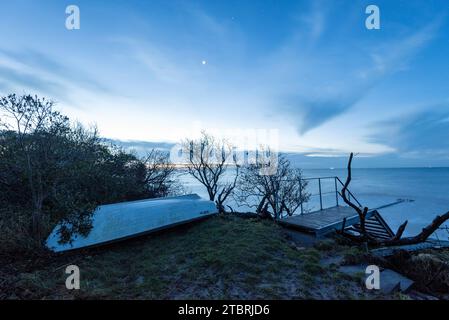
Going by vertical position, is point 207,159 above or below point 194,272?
above

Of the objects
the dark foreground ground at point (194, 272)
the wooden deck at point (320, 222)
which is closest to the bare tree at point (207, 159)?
the wooden deck at point (320, 222)

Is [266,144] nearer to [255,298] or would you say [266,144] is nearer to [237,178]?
[237,178]

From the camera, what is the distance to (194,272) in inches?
126

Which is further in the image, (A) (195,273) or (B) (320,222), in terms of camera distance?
(B) (320,222)

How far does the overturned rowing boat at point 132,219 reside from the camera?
169 inches

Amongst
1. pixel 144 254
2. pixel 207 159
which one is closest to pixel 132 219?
pixel 144 254

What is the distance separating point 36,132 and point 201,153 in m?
9.92

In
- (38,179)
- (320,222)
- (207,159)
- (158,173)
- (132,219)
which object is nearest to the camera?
(38,179)

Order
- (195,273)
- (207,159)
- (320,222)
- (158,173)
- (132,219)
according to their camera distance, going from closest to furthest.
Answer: (195,273) → (132,219) → (320,222) → (158,173) → (207,159)

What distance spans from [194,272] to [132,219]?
2.69m

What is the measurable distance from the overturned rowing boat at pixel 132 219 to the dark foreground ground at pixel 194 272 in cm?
23

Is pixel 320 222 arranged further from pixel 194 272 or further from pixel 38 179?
pixel 38 179

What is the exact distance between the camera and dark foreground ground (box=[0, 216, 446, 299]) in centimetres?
261
